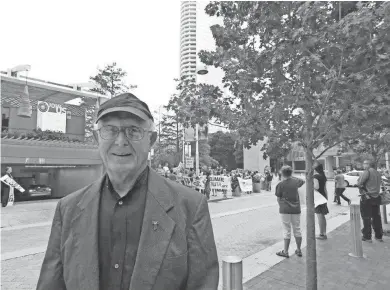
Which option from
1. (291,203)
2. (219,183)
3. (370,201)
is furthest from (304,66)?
(219,183)

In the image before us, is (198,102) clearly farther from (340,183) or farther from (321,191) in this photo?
(340,183)

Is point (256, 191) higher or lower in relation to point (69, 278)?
lower

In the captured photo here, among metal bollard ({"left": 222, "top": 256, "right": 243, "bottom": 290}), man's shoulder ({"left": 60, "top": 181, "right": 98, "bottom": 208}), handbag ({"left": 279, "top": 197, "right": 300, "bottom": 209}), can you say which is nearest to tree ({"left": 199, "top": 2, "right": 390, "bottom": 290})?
handbag ({"left": 279, "top": 197, "right": 300, "bottom": 209})

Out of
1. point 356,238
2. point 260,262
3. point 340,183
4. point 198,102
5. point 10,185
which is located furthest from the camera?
point 10,185

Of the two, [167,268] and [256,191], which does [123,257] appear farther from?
[256,191]

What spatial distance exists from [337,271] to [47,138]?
694 inches

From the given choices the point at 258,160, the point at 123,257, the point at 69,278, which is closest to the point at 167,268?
the point at 123,257

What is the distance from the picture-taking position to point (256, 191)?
Answer: 2059 centimetres

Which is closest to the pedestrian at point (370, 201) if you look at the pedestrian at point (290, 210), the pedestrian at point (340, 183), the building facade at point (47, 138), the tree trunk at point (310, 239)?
the pedestrian at point (290, 210)

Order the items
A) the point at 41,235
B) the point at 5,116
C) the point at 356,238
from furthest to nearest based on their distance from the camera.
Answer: the point at 5,116
the point at 41,235
the point at 356,238

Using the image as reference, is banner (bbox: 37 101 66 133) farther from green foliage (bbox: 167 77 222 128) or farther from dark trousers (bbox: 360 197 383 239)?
dark trousers (bbox: 360 197 383 239)

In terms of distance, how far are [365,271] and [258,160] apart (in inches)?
1963

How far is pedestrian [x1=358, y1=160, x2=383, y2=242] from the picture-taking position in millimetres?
6359

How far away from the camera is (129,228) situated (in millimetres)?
1511
